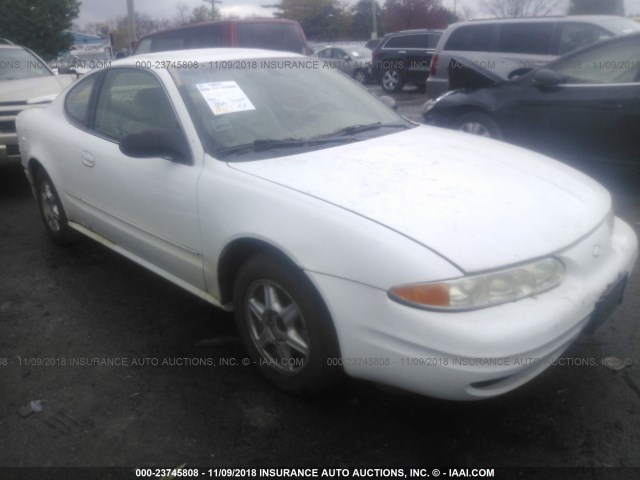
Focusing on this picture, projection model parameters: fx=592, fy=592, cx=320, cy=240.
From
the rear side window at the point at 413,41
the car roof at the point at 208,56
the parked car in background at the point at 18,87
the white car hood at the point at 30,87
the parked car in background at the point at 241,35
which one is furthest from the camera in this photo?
the rear side window at the point at 413,41

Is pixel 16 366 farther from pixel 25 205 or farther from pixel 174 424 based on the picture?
pixel 25 205

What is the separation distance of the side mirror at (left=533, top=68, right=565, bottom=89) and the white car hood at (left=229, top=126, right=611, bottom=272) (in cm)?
255

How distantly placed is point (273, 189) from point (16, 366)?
1.75 metres

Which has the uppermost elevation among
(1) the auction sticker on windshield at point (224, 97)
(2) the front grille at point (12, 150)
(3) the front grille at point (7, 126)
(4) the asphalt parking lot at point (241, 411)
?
(1) the auction sticker on windshield at point (224, 97)

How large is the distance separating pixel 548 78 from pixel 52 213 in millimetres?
4441

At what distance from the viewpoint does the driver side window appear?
3.29 m

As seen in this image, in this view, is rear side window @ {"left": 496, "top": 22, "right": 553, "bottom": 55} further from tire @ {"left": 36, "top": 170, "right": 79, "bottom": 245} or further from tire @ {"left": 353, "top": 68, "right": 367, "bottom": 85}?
tire @ {"left": 353, "top": 68, "right": 367, "bottom": 85}

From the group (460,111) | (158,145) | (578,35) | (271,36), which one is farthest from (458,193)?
(271,36)

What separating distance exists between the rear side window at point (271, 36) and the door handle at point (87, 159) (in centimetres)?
620

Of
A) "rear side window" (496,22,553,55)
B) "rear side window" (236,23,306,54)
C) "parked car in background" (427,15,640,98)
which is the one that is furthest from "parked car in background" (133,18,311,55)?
"rear side window" (496,22,553,55)

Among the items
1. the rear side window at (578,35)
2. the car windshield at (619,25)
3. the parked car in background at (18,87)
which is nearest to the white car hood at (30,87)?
the parked car in background at (18,87)

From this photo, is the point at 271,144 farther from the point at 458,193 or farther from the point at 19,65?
the point at 19,65

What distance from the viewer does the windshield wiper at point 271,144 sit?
2971 mm

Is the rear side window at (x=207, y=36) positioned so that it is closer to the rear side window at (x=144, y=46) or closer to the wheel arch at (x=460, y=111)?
the rear side window at (x=144, y=46)
